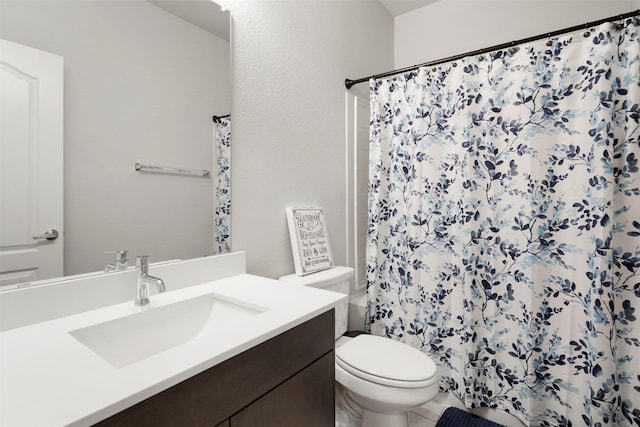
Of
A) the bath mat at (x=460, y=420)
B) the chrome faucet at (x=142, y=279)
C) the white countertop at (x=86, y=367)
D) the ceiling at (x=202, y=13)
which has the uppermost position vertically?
the ceiling at (x=202, y=13)

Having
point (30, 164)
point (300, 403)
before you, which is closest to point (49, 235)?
point (30, 164)

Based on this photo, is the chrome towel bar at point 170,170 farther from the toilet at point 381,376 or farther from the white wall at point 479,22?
the white wall at point 479,22

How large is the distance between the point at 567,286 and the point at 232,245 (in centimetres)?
152

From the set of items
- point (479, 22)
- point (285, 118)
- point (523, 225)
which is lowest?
point (523, 225)

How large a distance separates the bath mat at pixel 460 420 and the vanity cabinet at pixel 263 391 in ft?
3.04

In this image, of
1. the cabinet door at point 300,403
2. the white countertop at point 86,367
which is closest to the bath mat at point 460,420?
the cabinet door at point 300,403

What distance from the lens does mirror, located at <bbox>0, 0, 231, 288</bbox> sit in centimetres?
91

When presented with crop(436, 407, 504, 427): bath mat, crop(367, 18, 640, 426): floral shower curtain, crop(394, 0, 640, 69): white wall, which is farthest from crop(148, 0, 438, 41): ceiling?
crop(436, 407, 504, 427): bath mat

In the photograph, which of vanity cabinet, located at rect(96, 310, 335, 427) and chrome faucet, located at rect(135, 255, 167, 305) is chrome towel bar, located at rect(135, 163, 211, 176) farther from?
vanity cabinet, located at rect(96, 310, 335, 427)

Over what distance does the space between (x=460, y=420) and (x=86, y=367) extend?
1.79 metres

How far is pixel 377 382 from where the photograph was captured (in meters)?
1.28

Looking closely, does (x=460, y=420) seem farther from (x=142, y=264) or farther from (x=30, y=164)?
(x=30, y=164)

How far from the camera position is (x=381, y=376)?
1.28m

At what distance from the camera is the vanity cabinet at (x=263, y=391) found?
60 cm
